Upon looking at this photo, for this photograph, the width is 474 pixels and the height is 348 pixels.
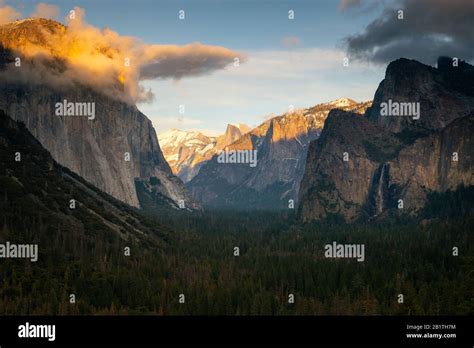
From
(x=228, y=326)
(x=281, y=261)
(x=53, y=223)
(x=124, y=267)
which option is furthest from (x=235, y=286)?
(x=228, y=326)

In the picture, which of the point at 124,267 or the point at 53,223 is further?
the point at 53,223

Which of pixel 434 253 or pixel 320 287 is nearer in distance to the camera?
pixel 320 287

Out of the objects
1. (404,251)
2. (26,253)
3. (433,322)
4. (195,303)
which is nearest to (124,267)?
(26,253)

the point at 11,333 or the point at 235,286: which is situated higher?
the point at 11,333

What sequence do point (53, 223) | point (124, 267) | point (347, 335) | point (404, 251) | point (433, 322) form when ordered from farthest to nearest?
1. point (404, 251)
2. point (53, 223)
3. point (124, 267)
4. point (433, 322)
5. point (347, 335)

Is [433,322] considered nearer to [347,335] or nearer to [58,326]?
[347,335]

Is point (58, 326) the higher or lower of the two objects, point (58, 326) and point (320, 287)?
the higher

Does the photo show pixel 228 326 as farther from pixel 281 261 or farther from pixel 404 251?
pixel 404 251

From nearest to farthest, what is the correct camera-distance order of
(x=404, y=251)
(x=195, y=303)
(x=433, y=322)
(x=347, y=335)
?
(x=347, y=335)
(x=433, y=322)
(x=195, y=303)
(x=404, y=251)

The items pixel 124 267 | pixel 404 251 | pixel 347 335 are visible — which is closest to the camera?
pixel 347 335
